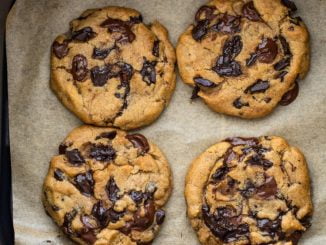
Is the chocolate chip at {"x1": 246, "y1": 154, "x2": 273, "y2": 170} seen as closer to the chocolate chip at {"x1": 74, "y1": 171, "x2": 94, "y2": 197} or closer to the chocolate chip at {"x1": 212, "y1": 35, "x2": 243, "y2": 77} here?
the chocolate chip at {"x1": 212, "y1": 35, "x2": 243, "y2": 77}

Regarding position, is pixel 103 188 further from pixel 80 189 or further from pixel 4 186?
pixel 4 186

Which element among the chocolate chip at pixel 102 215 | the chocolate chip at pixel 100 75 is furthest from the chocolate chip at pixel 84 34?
the chocolate chip at pixel 102 215

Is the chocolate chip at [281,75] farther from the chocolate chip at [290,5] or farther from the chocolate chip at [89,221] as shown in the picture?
the chocolate chip at [89,221]

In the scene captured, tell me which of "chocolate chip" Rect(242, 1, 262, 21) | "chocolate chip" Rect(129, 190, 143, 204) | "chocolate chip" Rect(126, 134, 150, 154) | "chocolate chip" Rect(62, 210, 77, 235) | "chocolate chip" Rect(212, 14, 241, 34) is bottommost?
"chocolate chip" Rect(62, 210, 77, 235)

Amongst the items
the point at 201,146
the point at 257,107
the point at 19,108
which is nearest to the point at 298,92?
the point at 257,107

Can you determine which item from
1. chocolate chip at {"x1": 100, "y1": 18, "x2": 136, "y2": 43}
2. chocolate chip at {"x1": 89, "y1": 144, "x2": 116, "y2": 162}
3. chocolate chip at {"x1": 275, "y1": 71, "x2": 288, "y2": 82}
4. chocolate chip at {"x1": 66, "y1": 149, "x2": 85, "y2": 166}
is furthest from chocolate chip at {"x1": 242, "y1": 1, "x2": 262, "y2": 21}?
→ chocolate chip at {"x1": 66, "y1": 149, "x2": 85, "y2": 166}

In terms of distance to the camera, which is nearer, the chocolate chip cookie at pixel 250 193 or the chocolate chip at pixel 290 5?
the chocolate chip cookie at pixel 250 193

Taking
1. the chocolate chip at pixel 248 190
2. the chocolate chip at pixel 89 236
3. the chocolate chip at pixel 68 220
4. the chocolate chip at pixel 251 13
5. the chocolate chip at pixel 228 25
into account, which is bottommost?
the chocolate chip at pixel 89 236

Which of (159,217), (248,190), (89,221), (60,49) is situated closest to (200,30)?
(60,49)
